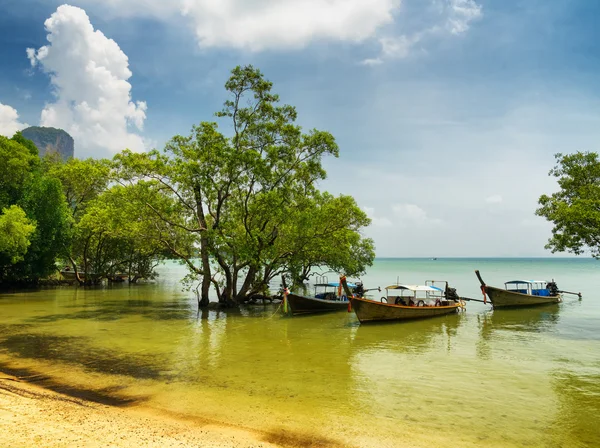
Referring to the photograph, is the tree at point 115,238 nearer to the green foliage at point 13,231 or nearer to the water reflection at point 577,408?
the green foliage at point 13,231

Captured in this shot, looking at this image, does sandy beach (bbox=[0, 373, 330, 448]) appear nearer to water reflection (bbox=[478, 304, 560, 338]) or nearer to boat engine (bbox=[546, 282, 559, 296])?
water reflection (bbox=[478, 304, 560, 338])

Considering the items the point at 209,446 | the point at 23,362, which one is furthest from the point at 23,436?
the point at 23,362

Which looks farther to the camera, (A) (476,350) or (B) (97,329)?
(B) (97,329)

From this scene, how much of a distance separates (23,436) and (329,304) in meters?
21.2

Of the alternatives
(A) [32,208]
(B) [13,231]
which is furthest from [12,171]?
(B) [13,231]

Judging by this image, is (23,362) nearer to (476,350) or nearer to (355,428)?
(355,428)

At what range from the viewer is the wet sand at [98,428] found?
6.04 m

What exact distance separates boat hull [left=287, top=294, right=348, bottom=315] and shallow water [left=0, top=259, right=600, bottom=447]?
7.57ft

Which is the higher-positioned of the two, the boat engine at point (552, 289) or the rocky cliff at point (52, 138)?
the rocky cliff at point (52, 138)

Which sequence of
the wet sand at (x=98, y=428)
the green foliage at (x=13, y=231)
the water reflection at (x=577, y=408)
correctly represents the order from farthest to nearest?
1. the green foliage at (x=13, y=231)
2. the water reflection at (x=577, y=408)
3. the wet sand at (x=98, y=428)

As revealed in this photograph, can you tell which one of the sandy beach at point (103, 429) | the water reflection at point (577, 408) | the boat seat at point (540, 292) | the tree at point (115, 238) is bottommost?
the water reflection at point (577, 408)

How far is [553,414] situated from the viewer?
8.80 m

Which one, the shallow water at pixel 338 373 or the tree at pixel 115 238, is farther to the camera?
the tree at pixel 115 238

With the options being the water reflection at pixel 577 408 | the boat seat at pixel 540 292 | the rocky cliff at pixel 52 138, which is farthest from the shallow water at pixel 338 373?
the rocky cliff at pixel 52 138
